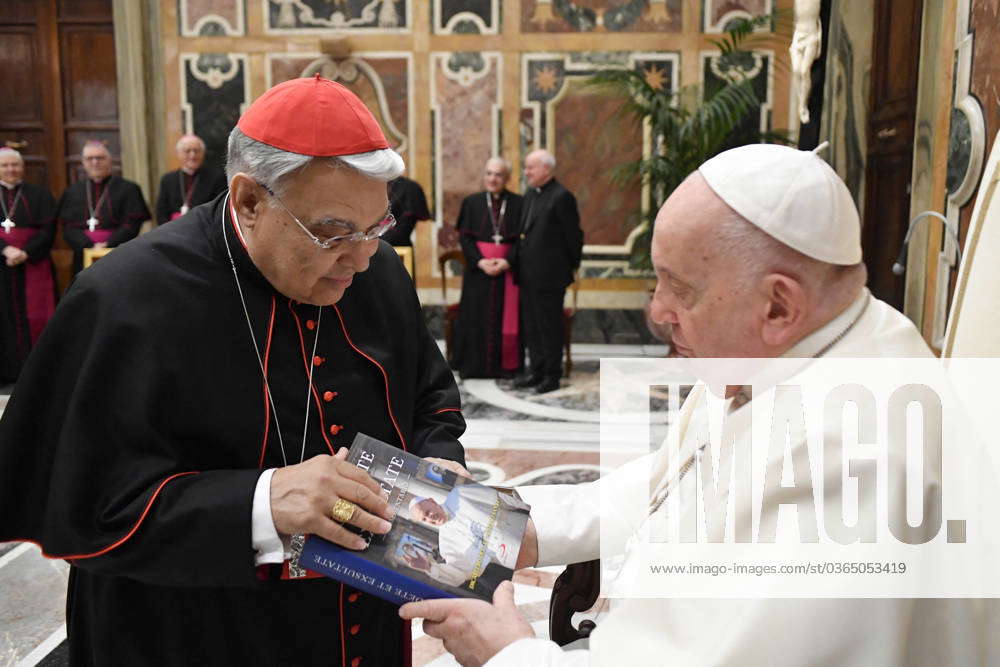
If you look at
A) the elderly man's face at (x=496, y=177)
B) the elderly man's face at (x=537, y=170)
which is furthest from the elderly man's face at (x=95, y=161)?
the elderly man's face at (x=537, y=170)

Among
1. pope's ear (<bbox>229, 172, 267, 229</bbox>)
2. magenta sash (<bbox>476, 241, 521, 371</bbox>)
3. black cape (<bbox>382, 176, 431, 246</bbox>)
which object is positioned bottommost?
magenta sash (<bbox>476, 241, 521, 371</bbox>)

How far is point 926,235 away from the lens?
4.83 meters

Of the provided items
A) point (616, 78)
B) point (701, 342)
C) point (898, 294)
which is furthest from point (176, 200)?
point (701, 342)

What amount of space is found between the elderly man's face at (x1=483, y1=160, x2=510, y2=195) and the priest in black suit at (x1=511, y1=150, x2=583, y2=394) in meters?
0.37

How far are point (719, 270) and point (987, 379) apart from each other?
2.27 feet

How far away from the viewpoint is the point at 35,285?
8.16 metres

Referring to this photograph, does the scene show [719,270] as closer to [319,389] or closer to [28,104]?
[319,389]

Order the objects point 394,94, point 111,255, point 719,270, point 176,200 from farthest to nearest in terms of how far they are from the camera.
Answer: point 394,94
point 176,200
point 111,255
point 719,270

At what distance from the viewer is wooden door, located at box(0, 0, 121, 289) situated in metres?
10.0

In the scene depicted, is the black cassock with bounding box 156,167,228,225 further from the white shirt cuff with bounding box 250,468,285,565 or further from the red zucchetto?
the white shirt cuff with bounding box 250,468,285,565

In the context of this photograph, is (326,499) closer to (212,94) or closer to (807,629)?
(807,629)

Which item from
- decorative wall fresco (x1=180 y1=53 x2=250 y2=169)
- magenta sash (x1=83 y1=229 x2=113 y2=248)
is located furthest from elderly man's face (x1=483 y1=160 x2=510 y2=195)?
magenta sash (x1=83 y1=229 x2=113 y2=248)

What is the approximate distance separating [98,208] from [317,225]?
26.6ft

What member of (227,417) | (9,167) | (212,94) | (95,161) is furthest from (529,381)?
(227,417)
